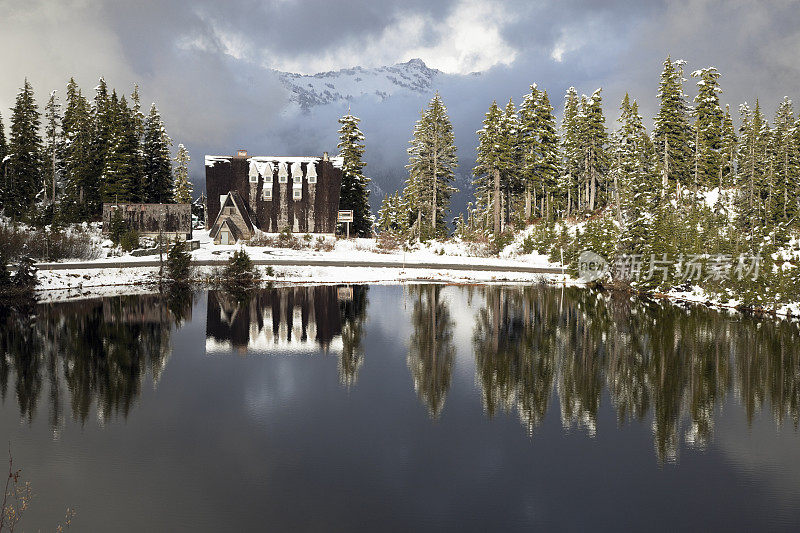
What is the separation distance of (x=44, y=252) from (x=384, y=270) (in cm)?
2932

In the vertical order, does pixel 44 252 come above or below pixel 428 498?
above

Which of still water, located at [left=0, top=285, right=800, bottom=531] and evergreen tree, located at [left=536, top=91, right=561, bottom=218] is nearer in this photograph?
still water, located at [left=0, top=285, right=800, bottom=531]

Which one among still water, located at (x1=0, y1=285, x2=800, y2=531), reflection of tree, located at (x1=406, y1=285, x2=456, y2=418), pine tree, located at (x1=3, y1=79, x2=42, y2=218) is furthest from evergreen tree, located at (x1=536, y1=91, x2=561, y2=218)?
pine tree, located at (x1=3, y1=79, x2=42, y2=218)

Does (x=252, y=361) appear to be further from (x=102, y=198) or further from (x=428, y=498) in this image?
(x=102, y=198)

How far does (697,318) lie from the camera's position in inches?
1335

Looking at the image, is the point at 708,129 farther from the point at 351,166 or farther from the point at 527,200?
the point at 351,166

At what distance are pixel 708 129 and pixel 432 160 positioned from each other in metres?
32.6

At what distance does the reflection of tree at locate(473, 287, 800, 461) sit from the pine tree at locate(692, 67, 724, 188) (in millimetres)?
39721

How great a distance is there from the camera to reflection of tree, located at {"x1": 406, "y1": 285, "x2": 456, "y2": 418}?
19956 millimetres

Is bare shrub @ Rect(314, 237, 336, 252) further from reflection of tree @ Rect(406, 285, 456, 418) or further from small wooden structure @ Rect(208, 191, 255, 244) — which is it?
reflection of tree @ Rect(406, 285, 456, 418)

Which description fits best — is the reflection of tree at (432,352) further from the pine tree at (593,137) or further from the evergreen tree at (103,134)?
the evergreen tree at (103,134)

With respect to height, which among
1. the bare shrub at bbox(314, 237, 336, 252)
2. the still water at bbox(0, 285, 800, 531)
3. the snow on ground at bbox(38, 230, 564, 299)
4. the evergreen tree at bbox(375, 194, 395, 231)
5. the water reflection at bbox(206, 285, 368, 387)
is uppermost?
the evergreen tree at bbox(375, 194, 395, 231)

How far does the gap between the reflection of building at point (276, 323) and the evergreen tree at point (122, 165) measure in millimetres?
32714

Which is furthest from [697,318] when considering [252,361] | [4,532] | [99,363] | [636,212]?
[4,532]
